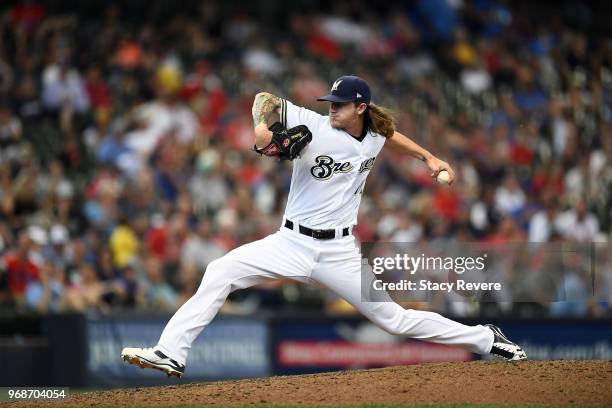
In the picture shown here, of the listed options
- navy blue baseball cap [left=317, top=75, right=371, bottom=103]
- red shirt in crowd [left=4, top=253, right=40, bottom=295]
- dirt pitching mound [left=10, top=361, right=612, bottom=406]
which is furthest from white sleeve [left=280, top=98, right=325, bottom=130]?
red shirt in crowd [left=4, top=253, right=40, bottom=295]

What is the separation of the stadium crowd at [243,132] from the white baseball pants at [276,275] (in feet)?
13.4

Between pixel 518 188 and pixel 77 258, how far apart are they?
568 cm

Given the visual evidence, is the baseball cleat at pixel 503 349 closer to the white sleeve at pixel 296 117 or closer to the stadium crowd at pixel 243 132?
the white sleeve at pixel 296 117

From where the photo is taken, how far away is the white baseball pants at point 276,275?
Answer: 723 centimetres

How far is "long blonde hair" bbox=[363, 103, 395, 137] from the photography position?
7.49 metres

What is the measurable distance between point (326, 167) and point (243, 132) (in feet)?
24.5

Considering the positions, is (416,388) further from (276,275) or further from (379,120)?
(379,120)

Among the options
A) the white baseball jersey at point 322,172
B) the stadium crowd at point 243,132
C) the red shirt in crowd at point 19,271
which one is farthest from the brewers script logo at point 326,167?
the red shirt in crowd at point 19,271

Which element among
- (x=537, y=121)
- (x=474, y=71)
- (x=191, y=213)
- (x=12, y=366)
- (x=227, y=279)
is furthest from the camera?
(x=474, y=71)

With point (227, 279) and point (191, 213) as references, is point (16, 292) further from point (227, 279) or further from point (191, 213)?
point (227, 279)

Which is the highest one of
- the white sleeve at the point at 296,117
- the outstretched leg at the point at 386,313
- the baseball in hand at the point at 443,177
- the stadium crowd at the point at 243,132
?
the stadium crowd at the point at 243,132

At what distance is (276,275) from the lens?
289 inches

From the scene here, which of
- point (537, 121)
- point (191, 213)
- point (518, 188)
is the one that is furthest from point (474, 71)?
point (191, 213)

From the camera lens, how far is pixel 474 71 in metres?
16.7
